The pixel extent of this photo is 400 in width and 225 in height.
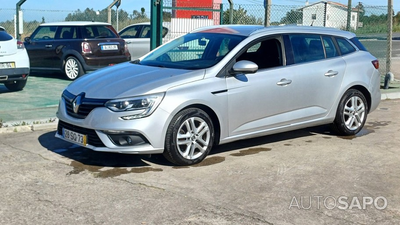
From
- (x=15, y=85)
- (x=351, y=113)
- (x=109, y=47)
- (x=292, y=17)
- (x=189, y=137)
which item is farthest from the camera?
(x=109, y=47)

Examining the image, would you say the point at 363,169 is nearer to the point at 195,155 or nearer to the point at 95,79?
the point at 195,155

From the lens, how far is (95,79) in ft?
22.7

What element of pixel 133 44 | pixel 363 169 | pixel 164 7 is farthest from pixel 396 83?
pixel 363 169

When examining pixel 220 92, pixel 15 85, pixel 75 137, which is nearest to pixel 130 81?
pixel 75 137

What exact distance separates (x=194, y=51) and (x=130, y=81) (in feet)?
4.38

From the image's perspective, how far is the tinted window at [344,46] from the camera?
27.4 ft

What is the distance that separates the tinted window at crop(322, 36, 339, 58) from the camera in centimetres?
815

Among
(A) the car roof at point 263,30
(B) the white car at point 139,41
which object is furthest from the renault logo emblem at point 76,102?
(B) the white car at point 139,41

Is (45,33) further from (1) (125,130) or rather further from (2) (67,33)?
(1) (125,130)

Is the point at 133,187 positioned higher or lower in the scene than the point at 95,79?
lower

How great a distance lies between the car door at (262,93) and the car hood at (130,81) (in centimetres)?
57

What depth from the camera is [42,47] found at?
15.5m

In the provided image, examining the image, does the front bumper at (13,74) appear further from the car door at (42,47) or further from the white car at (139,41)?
the white car at (139,41)

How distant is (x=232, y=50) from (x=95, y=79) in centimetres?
170
